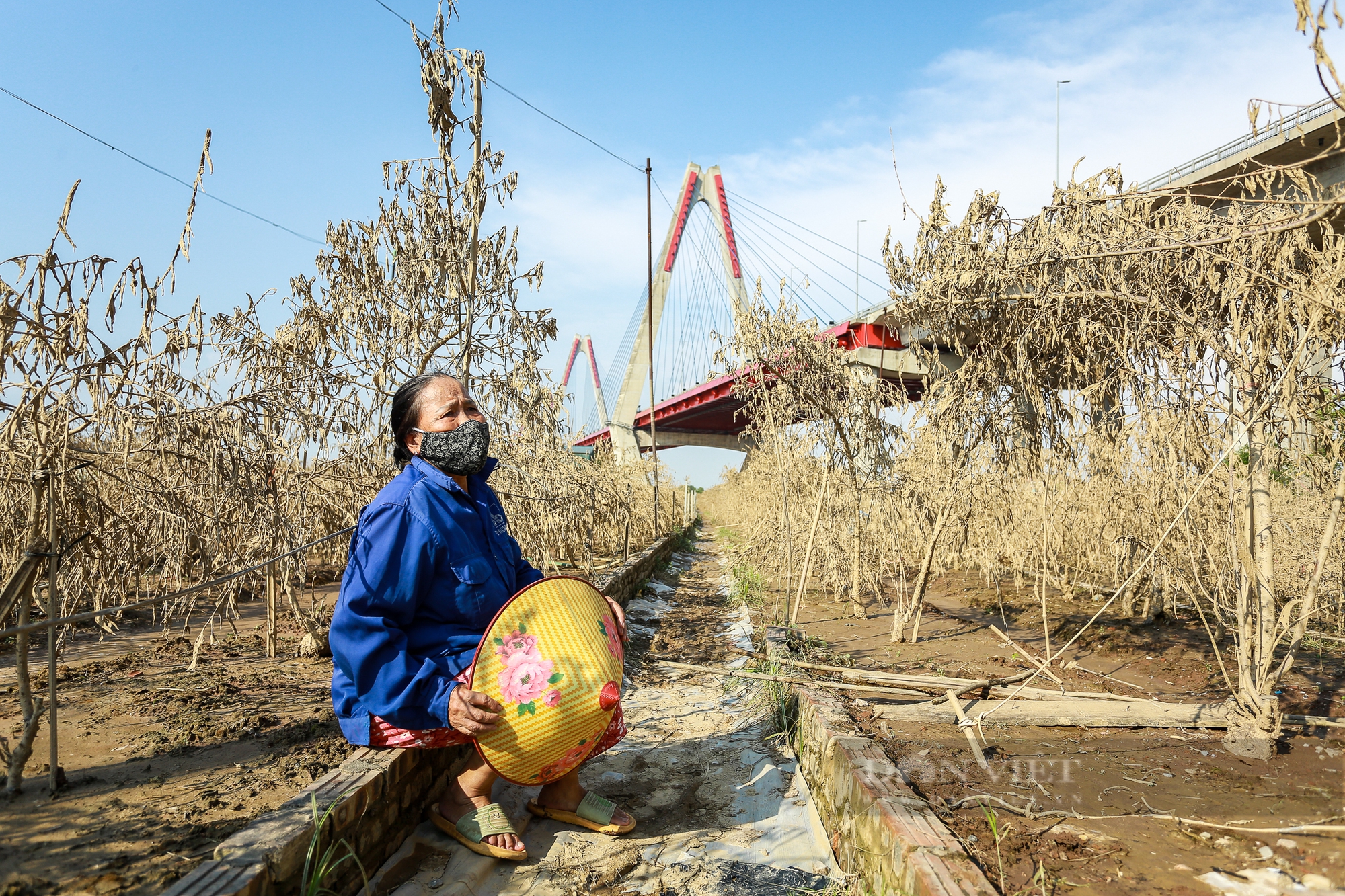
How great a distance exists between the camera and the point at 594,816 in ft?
8.89

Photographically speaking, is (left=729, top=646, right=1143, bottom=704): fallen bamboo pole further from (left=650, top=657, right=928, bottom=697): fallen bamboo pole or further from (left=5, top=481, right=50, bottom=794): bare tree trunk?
(left=5, top=481, right=50, bottom=794): bare tree trunk

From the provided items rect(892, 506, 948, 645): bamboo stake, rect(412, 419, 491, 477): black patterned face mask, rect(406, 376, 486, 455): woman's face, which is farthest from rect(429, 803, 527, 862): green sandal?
rect(892, 506, 948, 645): bamboo stake

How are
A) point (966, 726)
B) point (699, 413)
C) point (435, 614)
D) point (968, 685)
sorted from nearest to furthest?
point (435, 614), point (966, 726), point (968, 685), point (699, 413)

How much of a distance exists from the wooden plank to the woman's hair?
255cm

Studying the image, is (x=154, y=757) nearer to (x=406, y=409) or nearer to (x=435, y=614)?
(x=435, y=614)

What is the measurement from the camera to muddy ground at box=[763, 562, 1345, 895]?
2262 mm

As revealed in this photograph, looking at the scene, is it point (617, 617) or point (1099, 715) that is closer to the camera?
point (617, 617)

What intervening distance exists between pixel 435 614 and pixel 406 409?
75cm

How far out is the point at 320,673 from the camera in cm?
464

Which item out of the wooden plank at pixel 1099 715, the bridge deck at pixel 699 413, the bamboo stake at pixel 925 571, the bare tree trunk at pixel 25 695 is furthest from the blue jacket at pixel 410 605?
the bridge deck at pixel 699 413

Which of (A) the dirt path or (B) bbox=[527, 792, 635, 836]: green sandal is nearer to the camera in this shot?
(A) the dirt path

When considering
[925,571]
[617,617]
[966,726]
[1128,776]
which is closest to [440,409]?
[617,617]

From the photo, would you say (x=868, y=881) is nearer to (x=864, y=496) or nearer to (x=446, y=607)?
(x=446, y=607)

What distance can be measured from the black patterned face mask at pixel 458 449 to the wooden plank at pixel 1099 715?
2.35m
